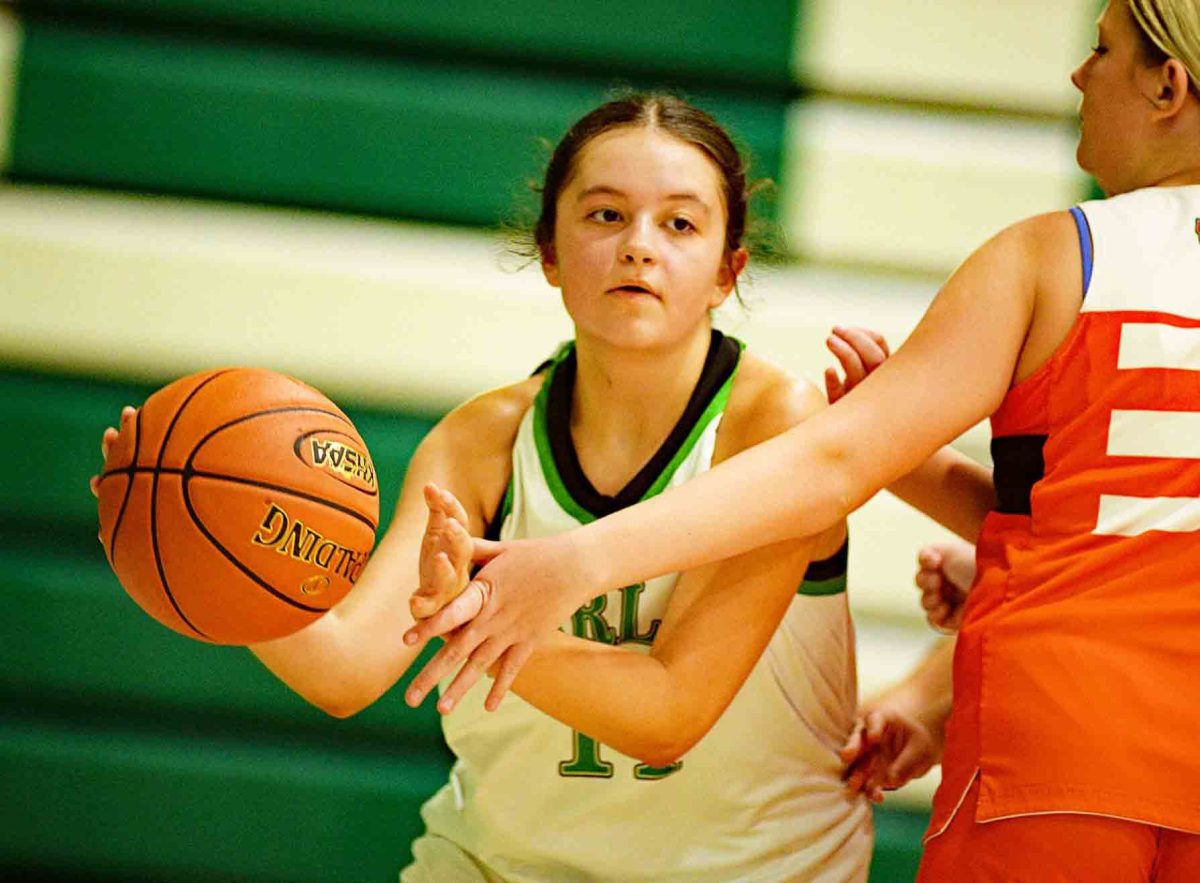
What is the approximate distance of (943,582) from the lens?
200 centimetres

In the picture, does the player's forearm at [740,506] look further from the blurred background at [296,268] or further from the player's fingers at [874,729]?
the blurred background at [296,268]

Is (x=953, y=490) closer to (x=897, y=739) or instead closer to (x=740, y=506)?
(x=897, y=739)

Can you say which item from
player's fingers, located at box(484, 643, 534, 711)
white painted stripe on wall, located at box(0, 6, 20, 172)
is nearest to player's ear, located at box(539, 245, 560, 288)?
player's fingers, located at box(484, 643, 534, 711)

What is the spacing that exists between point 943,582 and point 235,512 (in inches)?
40.4

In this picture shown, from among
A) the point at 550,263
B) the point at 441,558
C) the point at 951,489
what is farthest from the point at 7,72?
the point at 951,489

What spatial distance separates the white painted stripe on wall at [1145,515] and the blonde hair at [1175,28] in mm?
458

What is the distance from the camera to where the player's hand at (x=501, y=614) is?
1359mm

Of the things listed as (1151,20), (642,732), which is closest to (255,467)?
(642,732)

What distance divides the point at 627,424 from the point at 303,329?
3.02ft

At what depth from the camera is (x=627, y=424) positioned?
1898mm

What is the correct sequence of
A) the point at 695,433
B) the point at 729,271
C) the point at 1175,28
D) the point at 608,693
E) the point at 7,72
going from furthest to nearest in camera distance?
1. the point at 7,72
2. the point at 729,271
3. the point at 695,433
4. the point at 608,693
5. the point at 1175,28

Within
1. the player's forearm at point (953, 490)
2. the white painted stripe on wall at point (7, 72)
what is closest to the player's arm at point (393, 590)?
the player's forearm at point (953, 490)

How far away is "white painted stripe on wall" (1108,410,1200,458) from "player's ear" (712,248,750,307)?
640 millimetres

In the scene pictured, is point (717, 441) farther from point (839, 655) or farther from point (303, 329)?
point (303, 329)
